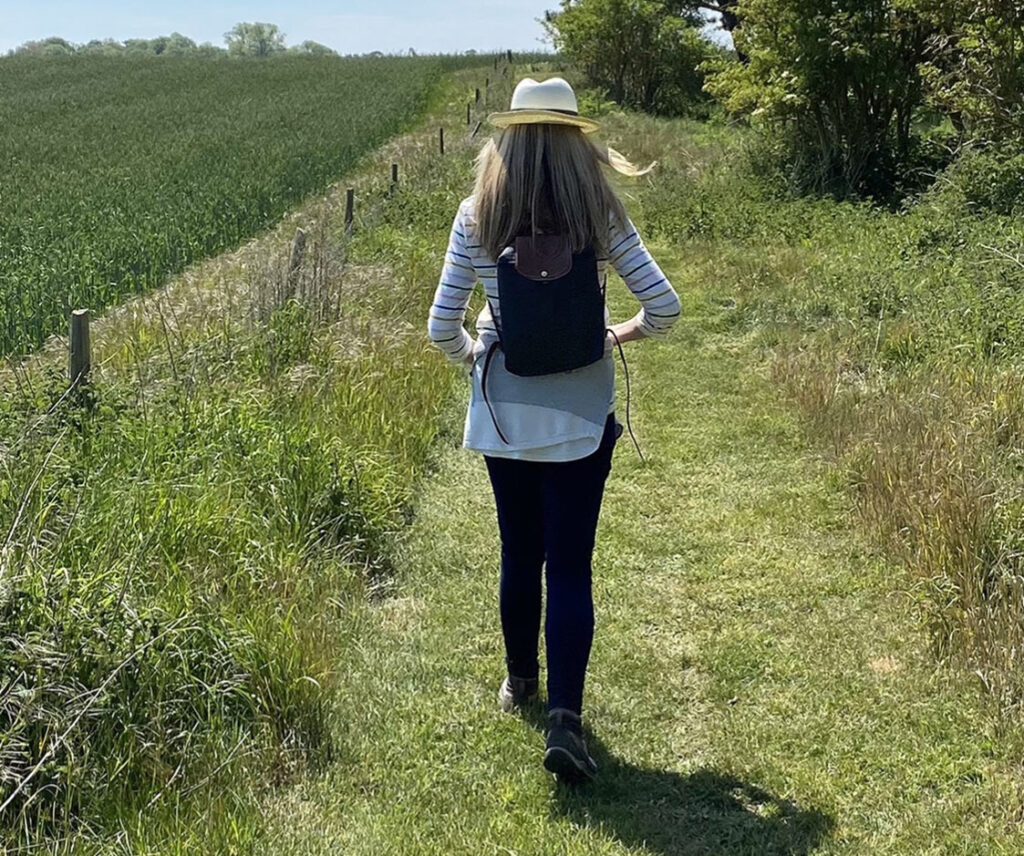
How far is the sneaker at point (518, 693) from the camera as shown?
3520 mm

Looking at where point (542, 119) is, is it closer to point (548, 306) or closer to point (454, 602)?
point (548, 306)

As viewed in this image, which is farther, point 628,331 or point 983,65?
point 983,65

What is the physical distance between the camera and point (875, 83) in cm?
1307

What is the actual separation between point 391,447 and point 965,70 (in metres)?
8.45

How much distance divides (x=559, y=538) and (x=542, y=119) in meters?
1.15

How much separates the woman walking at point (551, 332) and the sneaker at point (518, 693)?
1.43 feet

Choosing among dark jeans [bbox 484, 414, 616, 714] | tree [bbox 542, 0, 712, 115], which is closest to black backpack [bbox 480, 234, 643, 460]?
dark jeans [bbox 484, 414, 616, 714]

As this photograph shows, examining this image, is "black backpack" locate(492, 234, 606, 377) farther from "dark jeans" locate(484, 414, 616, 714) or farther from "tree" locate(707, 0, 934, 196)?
"tree" locate(707, 0, 934, 196)

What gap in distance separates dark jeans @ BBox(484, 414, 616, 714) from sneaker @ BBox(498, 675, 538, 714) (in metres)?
0.42

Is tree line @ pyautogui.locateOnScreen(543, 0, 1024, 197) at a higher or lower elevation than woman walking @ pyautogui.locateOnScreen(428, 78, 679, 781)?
higher

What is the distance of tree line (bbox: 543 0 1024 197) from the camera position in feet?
35.0

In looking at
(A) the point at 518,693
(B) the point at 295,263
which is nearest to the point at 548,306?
(A) the point at 518,693

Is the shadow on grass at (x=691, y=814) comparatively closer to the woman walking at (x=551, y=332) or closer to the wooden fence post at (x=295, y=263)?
the woman walking at (x=551, y=332)

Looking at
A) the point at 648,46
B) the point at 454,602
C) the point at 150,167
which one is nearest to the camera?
the point at 454,602
